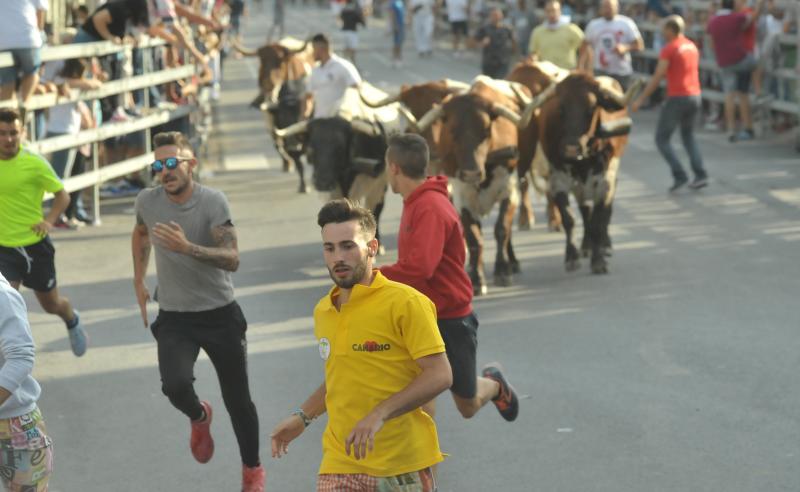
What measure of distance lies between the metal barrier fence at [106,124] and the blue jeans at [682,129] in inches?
243

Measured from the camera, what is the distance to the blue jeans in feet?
59.3

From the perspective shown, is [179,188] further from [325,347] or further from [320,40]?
[320,40]

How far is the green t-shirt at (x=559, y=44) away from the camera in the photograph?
1998cm

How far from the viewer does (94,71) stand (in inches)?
674

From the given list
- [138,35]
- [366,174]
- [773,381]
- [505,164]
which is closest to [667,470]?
[773,381]

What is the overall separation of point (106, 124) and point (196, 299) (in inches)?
404

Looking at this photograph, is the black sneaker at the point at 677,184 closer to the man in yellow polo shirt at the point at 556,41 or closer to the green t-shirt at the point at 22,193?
the man in yellow polo shirt at the point at 556,41

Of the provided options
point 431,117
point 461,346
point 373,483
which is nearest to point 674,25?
point 431,117

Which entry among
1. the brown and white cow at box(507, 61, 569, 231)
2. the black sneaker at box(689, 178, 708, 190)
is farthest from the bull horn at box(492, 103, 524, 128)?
the black sneaker at box(689, 178, 708, 190)

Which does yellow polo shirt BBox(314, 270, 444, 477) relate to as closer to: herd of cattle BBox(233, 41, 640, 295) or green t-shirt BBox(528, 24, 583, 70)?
herd of cattle BBox(233, 41, 640, 295)

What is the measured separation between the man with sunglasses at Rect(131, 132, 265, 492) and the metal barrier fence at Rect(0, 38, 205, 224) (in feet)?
22.4

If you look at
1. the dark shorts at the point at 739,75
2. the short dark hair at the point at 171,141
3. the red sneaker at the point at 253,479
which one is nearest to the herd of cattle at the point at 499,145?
the short dark hair at the point at 171,141

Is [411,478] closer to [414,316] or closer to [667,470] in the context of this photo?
[414,316]

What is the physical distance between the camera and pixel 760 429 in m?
8.62
